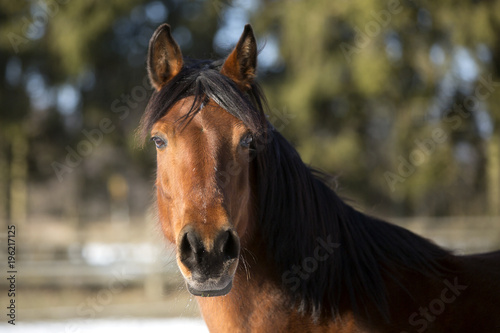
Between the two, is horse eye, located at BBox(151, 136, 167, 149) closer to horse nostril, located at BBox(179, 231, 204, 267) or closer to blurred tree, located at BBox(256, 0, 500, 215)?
horse nostril, located at BBox(179, 231, 204, 267)

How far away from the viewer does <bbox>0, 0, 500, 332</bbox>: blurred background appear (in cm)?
1442

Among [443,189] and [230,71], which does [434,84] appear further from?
[230,71]

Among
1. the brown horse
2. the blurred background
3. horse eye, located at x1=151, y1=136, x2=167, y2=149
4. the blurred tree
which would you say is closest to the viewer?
the brown horse

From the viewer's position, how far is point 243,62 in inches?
113

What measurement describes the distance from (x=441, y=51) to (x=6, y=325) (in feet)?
45.6

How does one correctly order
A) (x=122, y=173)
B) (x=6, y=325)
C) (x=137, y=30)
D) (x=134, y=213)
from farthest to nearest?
(x=134, y=213) → (x=122, y=173) → (x=137, y=30) → (x=6, y=325)

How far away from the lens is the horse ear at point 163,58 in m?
2.79

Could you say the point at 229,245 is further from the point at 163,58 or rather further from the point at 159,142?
the point at 163,58

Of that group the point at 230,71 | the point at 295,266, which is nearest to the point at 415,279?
the point at 295,266

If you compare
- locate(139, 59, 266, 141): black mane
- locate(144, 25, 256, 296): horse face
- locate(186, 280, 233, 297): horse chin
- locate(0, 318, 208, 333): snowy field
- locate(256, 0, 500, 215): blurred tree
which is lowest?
locate(0, 318, 208, 333): snowy field

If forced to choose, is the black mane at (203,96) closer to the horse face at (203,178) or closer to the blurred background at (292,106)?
the horse face at (203,178)

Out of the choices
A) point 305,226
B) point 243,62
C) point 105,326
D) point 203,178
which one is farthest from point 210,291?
point 105,326

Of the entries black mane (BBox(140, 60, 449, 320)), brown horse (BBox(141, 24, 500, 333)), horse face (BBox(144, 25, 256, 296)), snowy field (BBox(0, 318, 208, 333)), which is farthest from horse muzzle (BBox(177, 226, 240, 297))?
snowy field (BBox(0, 318, 208, 333))

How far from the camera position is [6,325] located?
27.1 feet
